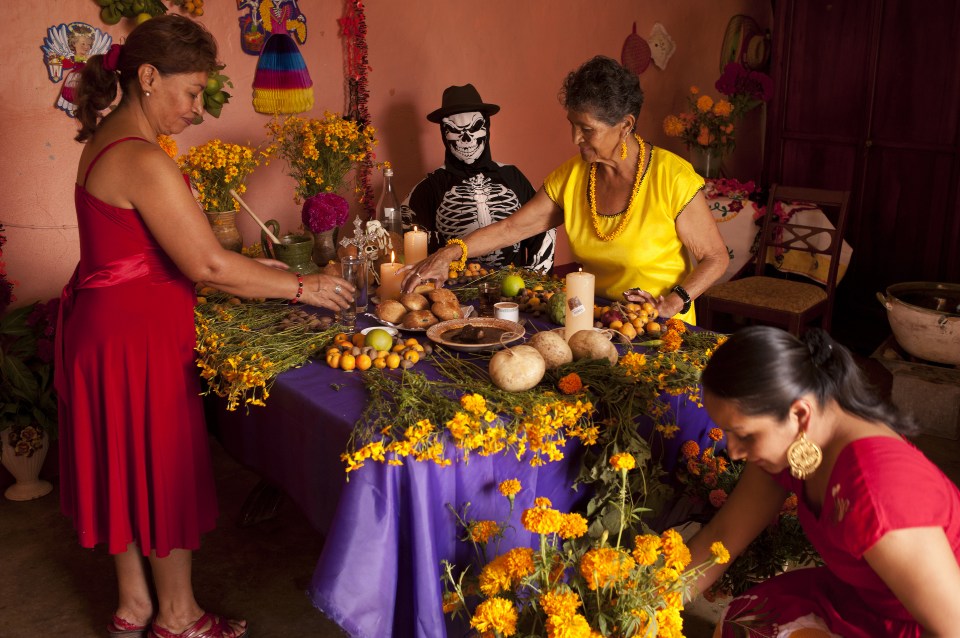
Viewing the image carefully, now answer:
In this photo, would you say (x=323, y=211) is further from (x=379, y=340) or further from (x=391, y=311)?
(x=379, y=340)

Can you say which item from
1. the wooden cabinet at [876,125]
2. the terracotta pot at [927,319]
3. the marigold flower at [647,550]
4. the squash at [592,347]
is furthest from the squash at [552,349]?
the wooden cabinet at [876,125]

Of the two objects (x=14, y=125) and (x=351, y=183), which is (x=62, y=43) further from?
(x=351, y=183)

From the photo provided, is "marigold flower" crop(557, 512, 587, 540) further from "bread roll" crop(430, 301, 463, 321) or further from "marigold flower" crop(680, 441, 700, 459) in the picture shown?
"bread roll" crop(430, 301, 463, 321)

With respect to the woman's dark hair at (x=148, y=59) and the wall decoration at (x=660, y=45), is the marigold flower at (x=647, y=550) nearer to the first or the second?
the woman's dark hair at (x=148, y=59)

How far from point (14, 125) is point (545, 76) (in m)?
3.01

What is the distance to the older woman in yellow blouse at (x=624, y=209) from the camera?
9.00 ft

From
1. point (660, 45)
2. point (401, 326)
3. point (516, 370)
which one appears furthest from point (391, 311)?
point (660, 45)

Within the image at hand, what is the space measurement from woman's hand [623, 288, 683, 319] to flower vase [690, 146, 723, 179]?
311cm

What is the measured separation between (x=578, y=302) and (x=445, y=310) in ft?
1.46

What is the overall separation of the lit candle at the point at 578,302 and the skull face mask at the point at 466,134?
188cm

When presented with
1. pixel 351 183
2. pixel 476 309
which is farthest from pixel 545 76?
pixel 476 309

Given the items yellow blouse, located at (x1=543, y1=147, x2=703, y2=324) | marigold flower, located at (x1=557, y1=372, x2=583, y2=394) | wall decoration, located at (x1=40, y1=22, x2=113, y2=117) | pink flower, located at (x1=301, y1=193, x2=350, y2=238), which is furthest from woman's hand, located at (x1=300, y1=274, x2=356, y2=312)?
wall decoration, located at (x1=40, y1=22, x2=113, y2=117)

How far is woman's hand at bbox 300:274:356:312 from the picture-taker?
2500mm

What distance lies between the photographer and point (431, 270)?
2.87 meters
